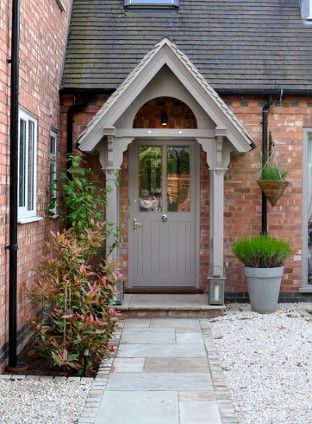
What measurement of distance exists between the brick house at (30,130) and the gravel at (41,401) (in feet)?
2.31

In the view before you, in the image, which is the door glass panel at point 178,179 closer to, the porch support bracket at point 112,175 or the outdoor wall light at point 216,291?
the porch support bracket at point 112,175

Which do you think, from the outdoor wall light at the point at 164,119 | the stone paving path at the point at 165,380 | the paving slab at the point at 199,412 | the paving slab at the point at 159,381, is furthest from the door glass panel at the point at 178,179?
the paving slab at the point at 199,412

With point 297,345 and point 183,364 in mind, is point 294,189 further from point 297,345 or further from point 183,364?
point 183,364

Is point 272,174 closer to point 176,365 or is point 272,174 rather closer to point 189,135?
point 189,135

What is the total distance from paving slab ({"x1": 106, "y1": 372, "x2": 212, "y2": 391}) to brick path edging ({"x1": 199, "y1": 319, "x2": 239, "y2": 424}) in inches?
3.6

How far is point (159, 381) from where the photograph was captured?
604cm

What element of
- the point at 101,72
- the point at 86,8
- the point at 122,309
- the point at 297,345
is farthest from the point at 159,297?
the point at 86,8

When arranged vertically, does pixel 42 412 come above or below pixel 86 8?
below

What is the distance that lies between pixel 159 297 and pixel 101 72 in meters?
3.89

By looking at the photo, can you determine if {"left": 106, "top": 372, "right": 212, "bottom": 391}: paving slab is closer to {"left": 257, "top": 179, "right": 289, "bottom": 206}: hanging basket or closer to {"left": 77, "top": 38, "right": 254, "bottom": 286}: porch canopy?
{"left": 77, "top": 38, "right": 254, "bottom": 286}: porch canopy

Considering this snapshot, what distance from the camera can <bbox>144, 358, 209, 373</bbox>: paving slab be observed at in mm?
6449

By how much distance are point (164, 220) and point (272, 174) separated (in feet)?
6.60

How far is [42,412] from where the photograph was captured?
5188 millimetres

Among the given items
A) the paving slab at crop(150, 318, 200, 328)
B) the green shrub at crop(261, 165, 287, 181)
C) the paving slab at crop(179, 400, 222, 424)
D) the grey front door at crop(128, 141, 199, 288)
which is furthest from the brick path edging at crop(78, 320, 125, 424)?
the green shrub at crop(261, 165, 287, 181)
